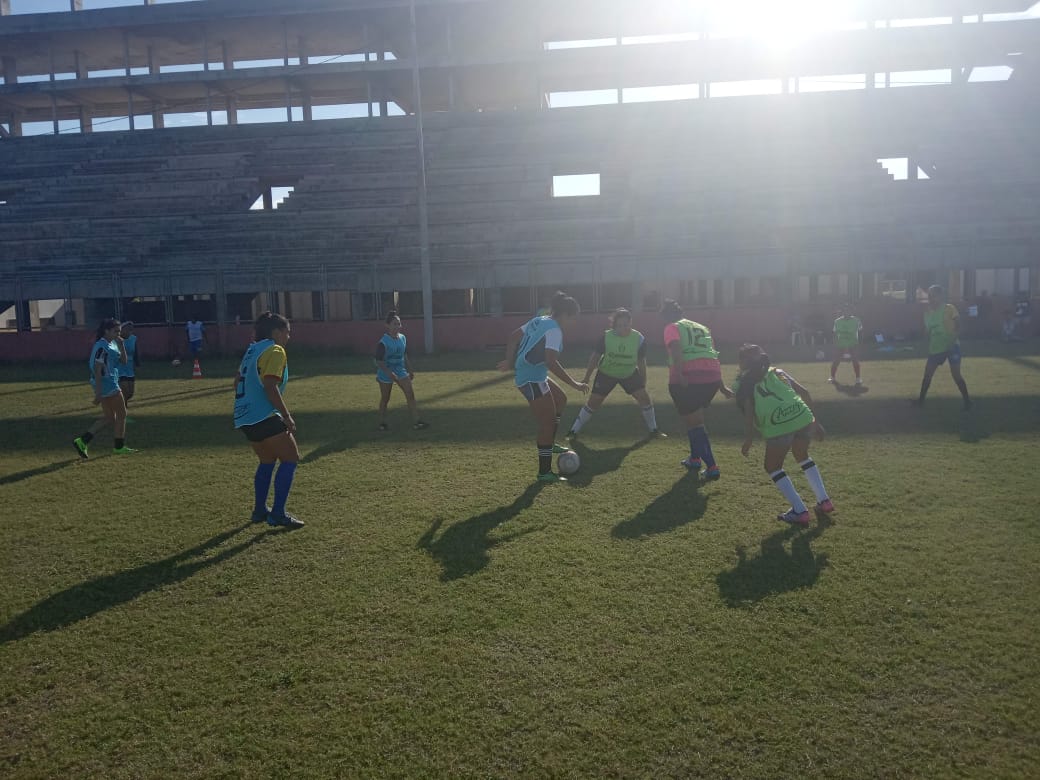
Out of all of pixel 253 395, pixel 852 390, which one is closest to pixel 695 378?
pixel 253 395

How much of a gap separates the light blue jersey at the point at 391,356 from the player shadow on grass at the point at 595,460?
9.58 feet

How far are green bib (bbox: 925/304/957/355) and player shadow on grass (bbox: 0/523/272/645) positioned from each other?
993 cm

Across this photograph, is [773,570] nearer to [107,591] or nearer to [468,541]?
[468,541]

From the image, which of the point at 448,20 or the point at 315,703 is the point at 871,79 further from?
the point at 315,703

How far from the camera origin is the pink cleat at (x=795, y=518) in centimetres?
617

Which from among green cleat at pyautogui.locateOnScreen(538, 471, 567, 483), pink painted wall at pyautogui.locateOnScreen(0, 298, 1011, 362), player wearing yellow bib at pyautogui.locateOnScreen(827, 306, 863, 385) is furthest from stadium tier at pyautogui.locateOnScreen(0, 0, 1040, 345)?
green cleat at pyautogui.locateOnScreen(538, 471, 567, 483)

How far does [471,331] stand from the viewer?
80.3ft

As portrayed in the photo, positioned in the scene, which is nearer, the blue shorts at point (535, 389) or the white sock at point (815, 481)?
the white sock at point (815, 481)

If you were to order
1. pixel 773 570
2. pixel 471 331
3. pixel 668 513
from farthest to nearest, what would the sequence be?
pixel 471 331 < pixel 668 513 < pixel 773 570

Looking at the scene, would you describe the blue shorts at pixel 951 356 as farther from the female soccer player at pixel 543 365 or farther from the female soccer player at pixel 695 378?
the female soccer player at pixel 543 365

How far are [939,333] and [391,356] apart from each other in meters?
8.15

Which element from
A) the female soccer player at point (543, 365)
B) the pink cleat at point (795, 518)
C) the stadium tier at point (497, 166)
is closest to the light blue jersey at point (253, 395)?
the female soccer player at point (543, 365)

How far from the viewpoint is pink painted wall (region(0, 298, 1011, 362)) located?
→ 77.9ft

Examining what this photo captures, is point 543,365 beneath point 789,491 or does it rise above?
above
